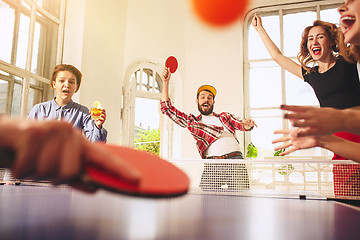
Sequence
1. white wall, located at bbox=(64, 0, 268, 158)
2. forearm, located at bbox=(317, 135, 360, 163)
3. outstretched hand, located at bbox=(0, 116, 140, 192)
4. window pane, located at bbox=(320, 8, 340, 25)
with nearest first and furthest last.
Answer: outstretched hand, located at bbox=(0, 116, 140, 192)
forearm, located at bbox=(317, 135, 360, 163)
white wall, located at bbox=(64, 0, 268, 158)
window pane, located at bbox=(320, 8, 340, 25)

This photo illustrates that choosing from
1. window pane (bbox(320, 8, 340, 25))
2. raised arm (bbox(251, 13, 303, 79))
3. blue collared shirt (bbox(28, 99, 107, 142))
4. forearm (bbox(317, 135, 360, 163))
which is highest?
window pane (bbox(320, 8, 340, 25))

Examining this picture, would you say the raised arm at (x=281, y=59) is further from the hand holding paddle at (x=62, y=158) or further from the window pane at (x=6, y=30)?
the window pane at (x=6, y=30)

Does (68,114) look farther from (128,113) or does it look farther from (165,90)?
(128,113)

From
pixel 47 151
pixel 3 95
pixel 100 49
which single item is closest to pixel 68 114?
pixel 3 95

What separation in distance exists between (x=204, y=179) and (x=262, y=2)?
15.8 feet

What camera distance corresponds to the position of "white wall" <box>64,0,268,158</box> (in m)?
5.85

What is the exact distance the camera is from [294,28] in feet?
21.5

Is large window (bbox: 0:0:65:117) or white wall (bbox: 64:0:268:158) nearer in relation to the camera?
large window (bbox: 0:0:65:117)

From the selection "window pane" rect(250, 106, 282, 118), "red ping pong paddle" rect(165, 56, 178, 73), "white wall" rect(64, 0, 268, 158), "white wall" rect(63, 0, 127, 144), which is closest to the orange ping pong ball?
"white wall" rect(64, 0, 268, 158)

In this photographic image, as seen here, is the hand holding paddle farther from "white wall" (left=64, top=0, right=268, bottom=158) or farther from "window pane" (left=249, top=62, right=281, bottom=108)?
"window pane" (left=249, top=62, right=281, bottom=108)

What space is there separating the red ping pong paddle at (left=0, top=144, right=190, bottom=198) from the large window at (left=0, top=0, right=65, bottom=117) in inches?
160

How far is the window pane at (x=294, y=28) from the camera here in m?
6.48

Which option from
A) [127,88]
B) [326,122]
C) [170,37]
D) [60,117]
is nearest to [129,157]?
[326,122]

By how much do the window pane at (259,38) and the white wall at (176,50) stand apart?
1.17ft
